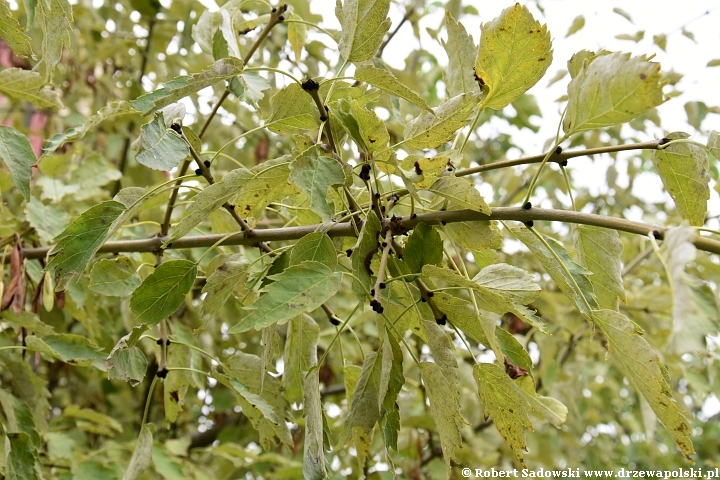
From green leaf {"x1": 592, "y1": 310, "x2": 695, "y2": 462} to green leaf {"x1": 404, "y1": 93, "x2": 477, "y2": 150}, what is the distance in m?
0.21

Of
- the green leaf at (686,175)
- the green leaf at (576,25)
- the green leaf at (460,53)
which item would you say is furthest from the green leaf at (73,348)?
the green leaf at (576,25)

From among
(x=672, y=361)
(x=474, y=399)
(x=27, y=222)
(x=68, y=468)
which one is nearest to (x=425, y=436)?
Answer: (x=474, y=399)

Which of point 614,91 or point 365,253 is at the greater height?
point 614,91

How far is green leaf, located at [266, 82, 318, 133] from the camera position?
64 centimetres

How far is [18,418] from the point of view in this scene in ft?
2.72

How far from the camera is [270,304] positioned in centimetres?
52

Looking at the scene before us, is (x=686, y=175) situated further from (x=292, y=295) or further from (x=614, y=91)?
(x=292, y=295)

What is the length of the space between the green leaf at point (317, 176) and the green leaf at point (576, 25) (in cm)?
152

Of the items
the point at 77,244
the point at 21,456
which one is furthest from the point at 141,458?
the point at 77,244

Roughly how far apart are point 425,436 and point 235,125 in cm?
105

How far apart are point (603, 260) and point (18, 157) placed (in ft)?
2.16

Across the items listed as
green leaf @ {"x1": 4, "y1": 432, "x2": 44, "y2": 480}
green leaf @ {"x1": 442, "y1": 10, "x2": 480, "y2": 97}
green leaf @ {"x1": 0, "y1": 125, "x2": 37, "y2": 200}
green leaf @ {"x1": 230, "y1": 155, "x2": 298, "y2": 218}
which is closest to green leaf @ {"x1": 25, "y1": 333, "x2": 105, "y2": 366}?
green leaf @ {"x1": 4, "y1": 432, "x2": 44, "y2": 480}

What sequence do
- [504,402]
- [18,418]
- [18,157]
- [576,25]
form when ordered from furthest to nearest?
1. [576,25]
2. [18,418]
3. [18,157]
4. [504,402]

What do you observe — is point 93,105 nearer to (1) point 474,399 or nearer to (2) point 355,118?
(1) point 474,399
